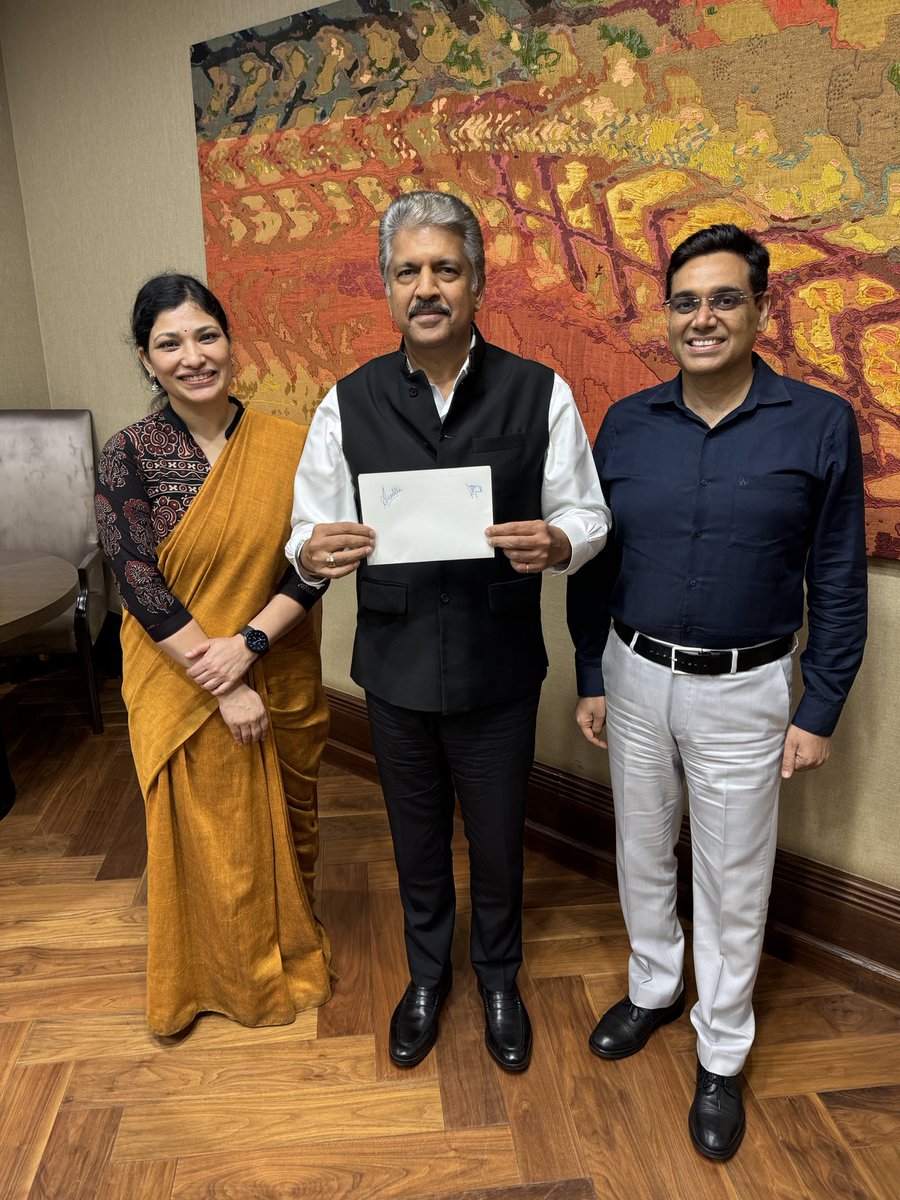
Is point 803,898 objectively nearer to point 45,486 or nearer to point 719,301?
point 719,301

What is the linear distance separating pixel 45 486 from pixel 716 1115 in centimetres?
322

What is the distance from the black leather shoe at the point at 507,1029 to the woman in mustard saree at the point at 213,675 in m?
0.40

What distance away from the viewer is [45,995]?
200cm

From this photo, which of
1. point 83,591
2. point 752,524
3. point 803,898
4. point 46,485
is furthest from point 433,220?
point 46,485

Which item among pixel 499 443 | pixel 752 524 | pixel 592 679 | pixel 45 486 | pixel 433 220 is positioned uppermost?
pixel 433 220

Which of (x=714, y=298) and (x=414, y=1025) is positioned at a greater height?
(x=714, y=298)

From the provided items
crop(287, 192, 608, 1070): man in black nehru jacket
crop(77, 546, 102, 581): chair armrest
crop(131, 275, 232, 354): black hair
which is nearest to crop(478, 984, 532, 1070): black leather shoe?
crop(287, 192, 608, 1070): man in black nehru jacket

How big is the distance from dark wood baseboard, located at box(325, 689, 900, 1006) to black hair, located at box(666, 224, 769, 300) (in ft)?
4.49

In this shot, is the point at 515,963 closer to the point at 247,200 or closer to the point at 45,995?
the point at 45,995

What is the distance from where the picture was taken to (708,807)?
1.54 metres

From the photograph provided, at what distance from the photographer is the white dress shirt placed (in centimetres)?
148

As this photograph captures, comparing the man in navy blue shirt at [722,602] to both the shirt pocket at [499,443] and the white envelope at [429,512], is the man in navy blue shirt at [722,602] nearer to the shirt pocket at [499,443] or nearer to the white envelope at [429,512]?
the shirt pocket at [499,443]

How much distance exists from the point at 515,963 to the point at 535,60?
206cm

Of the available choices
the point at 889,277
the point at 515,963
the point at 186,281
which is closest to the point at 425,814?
the point at 515,963
